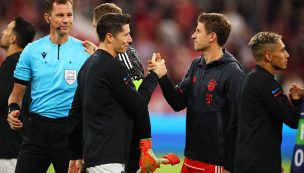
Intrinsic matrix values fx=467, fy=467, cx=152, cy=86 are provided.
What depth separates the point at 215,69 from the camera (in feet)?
15.4

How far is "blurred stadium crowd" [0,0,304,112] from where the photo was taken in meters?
13.0

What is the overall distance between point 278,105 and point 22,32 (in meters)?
3.85

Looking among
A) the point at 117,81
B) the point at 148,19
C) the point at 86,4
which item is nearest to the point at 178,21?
the point at 148,19

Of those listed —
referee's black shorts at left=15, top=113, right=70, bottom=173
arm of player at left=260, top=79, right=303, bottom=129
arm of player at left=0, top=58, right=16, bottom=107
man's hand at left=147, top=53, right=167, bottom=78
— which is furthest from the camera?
arm of player at left=0, top=58, right=16, bottom=107

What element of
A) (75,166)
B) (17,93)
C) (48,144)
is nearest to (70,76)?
(17,93)

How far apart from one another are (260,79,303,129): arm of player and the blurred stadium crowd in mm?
8720

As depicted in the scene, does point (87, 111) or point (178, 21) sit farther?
point (178, 21)

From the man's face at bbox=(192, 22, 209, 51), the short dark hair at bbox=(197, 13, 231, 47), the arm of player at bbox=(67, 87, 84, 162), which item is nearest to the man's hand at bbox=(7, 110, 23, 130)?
the arm of player at bbox=(67, 87, 84, 162)

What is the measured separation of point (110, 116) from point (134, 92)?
0.96 ft

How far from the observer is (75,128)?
4.41 metres

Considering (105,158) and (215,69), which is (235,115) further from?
(105,158)

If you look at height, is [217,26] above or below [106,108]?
above

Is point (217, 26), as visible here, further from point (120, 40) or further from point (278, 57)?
point (120, 40)

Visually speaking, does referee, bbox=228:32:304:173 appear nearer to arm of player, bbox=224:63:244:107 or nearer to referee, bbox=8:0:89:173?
arm of player, bbox=224:63:244:107
